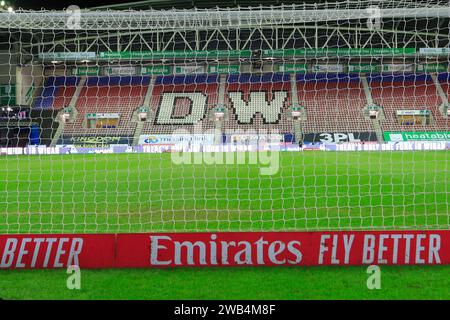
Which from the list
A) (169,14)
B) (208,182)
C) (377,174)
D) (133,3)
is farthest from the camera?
(133,3)

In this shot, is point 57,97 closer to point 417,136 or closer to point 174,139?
point 174,139

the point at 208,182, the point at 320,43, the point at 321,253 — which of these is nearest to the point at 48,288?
the point at 321,253

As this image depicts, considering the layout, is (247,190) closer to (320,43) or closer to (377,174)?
(377,174)

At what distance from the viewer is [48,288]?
3.79 meters

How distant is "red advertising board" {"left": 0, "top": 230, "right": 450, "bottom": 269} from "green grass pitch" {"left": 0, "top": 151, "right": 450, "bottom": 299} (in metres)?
0.11

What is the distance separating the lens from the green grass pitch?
378 centimetres

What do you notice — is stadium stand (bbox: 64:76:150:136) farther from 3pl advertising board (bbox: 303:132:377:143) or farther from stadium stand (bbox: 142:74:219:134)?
3pl advertising board (bbox: 303:132:377:143)

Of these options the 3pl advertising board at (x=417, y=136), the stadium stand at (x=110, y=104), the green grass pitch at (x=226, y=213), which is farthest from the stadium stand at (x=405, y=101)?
the stadium stand at (x=110, y=104)

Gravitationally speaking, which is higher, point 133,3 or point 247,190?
point 133,3

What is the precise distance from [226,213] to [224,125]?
74.7ft

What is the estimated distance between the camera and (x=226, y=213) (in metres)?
7.12

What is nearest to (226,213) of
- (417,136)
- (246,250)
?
(246,250)

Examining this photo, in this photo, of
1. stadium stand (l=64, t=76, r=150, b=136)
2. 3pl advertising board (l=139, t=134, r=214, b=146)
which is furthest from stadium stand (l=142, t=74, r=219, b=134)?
stadium stand (l=64, t=76, r=150, b=136)

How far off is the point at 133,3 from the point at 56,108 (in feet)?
30.2
